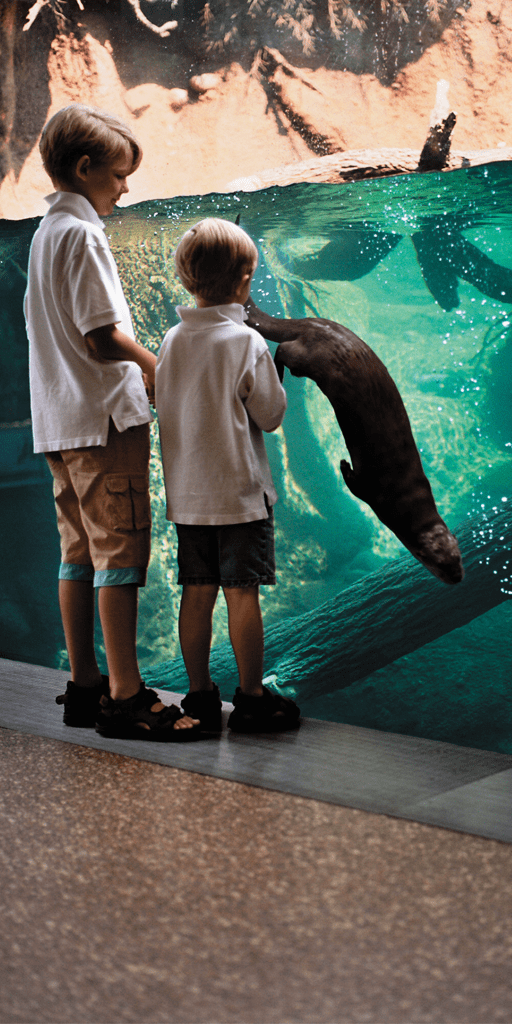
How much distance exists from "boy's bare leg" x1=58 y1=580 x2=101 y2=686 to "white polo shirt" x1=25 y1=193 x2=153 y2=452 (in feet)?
1.37

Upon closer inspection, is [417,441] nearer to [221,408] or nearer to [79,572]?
[221,408]

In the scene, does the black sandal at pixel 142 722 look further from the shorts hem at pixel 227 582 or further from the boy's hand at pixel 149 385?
the boy's hand at pixel 149 385

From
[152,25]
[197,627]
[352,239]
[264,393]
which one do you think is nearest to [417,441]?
[352,239]

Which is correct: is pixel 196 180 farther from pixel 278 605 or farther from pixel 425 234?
pixel 278 605

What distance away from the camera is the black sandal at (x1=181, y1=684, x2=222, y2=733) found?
2457 mm

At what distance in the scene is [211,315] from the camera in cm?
232

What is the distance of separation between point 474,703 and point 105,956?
158cm

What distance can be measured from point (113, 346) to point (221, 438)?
1.22 ft

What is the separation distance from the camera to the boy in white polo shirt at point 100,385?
7.53 ft

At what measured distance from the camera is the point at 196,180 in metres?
3.19

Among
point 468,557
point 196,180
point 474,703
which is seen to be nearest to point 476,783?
point 474,703

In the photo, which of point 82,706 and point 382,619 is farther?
point 382,619

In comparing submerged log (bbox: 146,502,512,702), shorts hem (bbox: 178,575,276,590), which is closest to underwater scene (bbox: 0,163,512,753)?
submerged log (bbox: 146,502,512,702)

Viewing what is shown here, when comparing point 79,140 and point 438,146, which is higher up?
point 438,146
